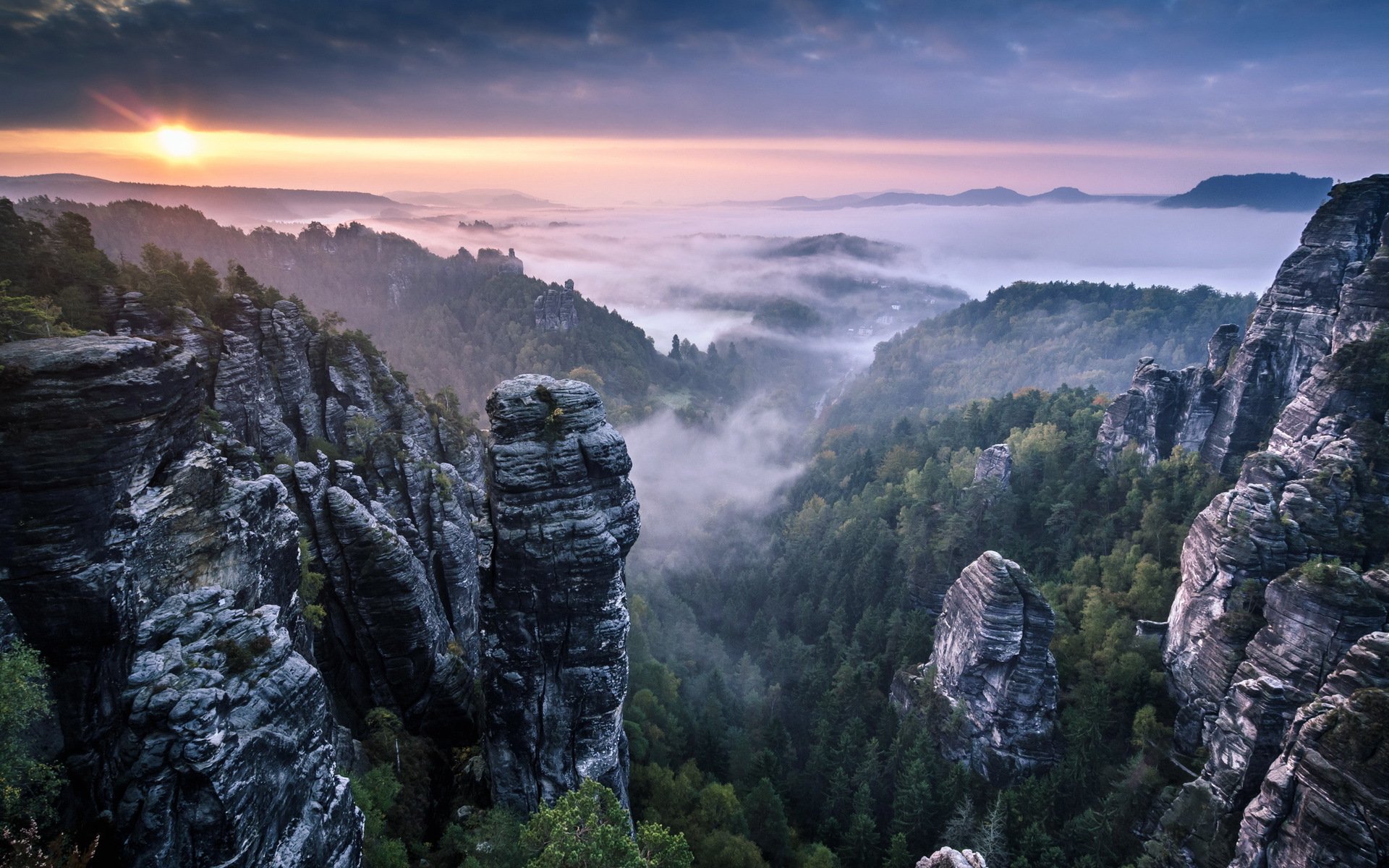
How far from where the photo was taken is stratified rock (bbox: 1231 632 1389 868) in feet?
69.3

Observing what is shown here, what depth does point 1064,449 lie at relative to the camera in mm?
73812

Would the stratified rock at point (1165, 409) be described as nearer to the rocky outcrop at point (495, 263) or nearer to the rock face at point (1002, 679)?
the rock face at point (1002, 679)

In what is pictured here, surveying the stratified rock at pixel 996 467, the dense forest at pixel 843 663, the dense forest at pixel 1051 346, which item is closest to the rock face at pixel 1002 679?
the dense forest at pixel 843 663

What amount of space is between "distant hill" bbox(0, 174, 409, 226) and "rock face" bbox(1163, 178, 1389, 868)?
283 feet

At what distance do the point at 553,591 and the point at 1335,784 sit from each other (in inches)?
1102

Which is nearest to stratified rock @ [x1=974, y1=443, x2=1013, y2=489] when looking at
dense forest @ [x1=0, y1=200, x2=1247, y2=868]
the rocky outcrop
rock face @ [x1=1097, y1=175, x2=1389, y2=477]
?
dense forest @ [x1=0, y1=200, x2=1247, y2=868]

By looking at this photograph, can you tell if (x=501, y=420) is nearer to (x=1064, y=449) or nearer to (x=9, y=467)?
(x=9, y=467)

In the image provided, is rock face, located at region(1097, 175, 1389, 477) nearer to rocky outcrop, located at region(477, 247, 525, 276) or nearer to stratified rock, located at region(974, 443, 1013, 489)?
stratified rock, located at region(974, 443, 1013, 489)

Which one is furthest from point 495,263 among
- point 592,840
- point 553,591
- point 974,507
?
point 592,840

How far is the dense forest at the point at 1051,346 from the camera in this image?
504 ft

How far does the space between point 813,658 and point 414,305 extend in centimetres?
12326

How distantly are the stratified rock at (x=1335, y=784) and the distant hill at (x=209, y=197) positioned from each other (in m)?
83.8

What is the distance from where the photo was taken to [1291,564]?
35.2m

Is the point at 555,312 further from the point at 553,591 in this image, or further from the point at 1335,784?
the point at 1335,784
